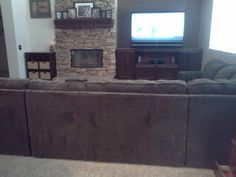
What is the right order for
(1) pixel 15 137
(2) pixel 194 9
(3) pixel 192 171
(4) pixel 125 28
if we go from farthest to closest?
(4) pixel 125 28 < (2) pixel 194 9 < (1) pixel 15 137 < (3) pixel 192 171

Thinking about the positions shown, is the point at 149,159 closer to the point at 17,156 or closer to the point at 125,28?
the point at 17,156

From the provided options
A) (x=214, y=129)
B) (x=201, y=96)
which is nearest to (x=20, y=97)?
(x=201, y=96)

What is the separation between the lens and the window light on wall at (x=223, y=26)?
3.67 m

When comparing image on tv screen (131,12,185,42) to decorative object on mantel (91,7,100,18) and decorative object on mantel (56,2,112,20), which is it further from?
decorative object on mantel (91,7,100,18)

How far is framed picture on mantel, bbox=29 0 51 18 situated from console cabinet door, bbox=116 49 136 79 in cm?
230

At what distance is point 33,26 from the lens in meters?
6.18

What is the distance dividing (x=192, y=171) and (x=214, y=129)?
1.50ft

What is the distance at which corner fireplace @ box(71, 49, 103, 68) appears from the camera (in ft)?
20.3

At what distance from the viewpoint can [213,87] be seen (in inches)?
75.1

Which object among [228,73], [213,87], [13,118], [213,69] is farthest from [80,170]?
[213,69]

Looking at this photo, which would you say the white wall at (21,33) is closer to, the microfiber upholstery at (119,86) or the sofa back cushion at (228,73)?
the microfiber upholstery at (119,86)

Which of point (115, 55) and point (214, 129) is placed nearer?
point (214, 129)

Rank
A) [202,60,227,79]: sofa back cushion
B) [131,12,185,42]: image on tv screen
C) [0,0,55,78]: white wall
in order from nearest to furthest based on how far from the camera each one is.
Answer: [202,60,227,79]: sofa back cushion < [0,0,55,78]: white wall < [131,12,185,42]: image on tv screen

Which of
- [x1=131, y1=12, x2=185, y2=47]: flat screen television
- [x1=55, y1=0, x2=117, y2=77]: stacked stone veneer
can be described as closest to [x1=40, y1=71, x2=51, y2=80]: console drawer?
[x1=55, y1=0, x2=117, y2=77]: stacked stone veneer
